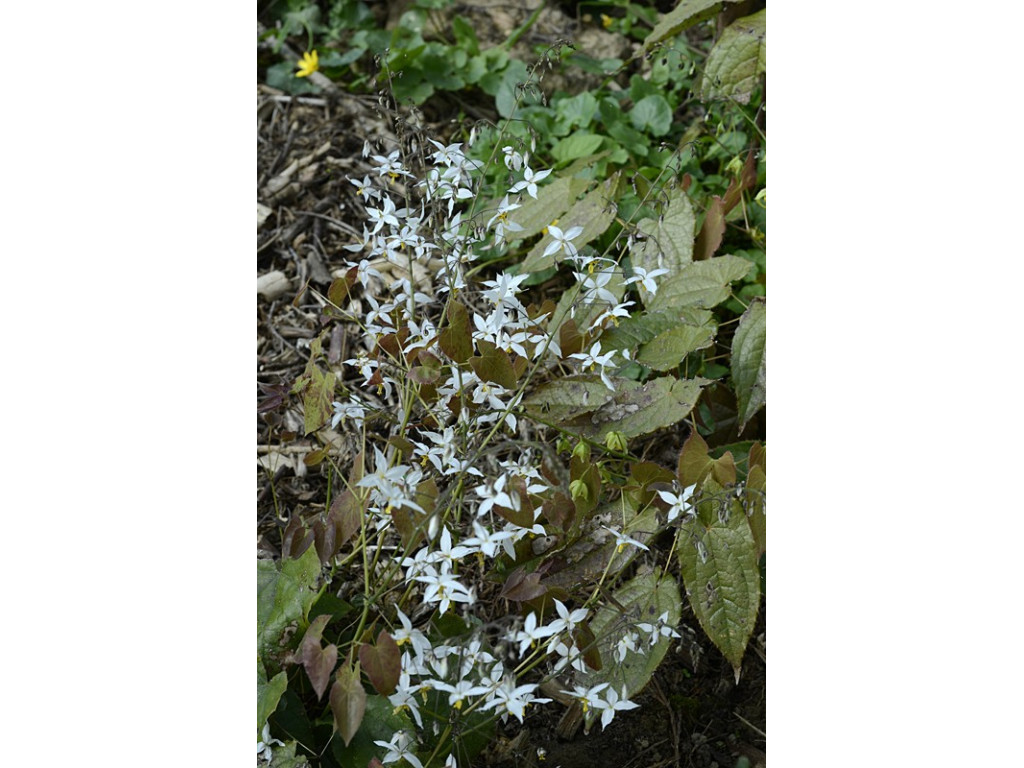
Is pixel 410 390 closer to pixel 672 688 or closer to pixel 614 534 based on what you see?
pixel 614 534

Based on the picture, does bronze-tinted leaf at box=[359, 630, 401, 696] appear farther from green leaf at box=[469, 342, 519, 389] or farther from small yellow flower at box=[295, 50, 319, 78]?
small yellow flower at box=[295, 50, 319, 78]

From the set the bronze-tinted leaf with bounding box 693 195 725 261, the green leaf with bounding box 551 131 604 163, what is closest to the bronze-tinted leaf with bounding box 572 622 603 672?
the bronze-tinted leaf with bounding box 693 195 725 261

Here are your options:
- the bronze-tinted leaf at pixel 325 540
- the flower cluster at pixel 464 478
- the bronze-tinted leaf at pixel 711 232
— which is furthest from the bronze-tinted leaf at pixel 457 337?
the bronze-tinted leaf at pixel 711 232

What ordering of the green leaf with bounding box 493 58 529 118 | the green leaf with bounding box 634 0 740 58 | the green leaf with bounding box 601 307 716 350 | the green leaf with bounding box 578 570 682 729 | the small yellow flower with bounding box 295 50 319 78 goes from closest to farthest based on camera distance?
1. the green leaf with bounding box 578 570 682 729
2. the green leaf with bounding box 601 307 716 350
3. the green leaf with bounding box 634 0 740 58
4. the green leaf with bounding box 493 58 529 118
5. the small yellow flower with bounding box 295 50 319 78

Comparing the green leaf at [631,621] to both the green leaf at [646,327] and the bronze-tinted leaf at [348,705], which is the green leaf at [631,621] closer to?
the bronze-tinted leaf at [348,705]

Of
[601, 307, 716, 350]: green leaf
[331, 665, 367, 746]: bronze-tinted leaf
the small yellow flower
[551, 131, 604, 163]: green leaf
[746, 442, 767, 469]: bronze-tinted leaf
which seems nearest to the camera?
[331, 665, 367, 746]: bronze-tinted leaf

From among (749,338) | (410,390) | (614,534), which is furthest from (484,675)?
(749,338)

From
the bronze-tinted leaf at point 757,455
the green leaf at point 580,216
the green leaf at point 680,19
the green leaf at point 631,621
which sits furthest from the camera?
the green leaf at point 680,19

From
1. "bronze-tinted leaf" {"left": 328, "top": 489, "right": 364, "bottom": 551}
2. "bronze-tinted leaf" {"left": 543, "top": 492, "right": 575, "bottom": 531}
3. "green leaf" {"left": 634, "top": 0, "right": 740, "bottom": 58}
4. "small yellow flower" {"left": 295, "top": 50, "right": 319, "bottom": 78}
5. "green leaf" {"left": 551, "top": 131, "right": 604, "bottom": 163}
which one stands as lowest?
"bronze-tinted leaf" {"left": 328, "top": 489, "right": 364, "bottom": 551}
